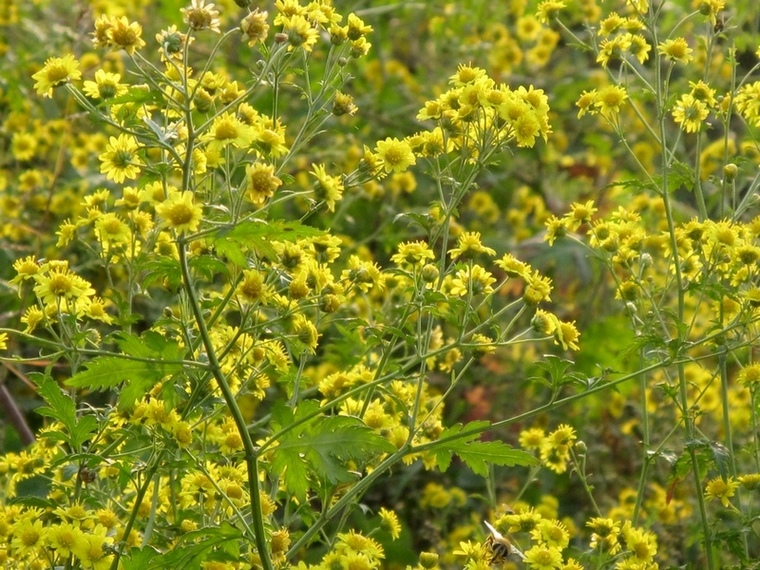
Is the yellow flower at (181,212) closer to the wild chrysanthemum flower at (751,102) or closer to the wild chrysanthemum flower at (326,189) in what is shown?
the wild chrysanthemum flower at (326,189)

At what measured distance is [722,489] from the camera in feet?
8.38

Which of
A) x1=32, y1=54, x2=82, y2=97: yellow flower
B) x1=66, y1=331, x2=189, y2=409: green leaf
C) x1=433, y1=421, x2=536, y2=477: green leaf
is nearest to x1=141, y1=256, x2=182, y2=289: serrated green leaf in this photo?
x1=66, y1=331, x2=189, y2=409: green leaf

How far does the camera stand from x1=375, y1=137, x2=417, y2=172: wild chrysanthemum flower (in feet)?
7.26

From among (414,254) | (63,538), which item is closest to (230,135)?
(414,254)

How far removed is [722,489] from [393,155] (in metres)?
1.08

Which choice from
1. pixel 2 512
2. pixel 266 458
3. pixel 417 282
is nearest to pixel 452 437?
pixel 417 282

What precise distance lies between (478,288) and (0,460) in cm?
125

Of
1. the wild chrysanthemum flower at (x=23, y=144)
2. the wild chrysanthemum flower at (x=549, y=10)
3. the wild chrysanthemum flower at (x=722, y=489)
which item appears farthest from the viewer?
the wild chrysanthemum flower at (x=23, y=144)

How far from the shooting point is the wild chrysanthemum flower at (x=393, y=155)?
221cm

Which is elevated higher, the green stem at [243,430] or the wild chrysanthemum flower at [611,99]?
the wild chrysanthemum flower at [611,99]

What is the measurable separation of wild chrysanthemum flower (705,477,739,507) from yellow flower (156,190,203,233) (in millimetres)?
1327

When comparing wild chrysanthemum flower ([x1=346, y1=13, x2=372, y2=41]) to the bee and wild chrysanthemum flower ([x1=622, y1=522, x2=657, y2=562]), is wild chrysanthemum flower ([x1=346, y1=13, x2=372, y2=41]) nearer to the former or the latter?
the bee

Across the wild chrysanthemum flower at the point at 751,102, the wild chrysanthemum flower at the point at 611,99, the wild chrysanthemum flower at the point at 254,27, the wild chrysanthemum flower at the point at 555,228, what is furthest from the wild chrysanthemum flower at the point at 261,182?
the wild chrysanthemum flower at the point at 751,102

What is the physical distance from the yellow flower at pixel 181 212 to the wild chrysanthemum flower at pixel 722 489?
1.33m
